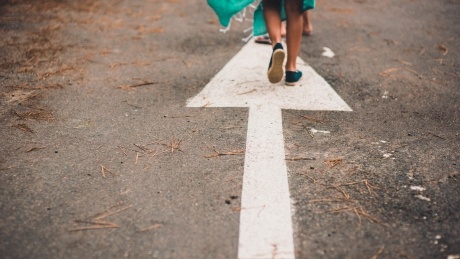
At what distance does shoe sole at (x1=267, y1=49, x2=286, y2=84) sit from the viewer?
9.11 feet

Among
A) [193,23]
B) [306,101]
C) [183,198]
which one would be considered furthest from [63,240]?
[193,23]

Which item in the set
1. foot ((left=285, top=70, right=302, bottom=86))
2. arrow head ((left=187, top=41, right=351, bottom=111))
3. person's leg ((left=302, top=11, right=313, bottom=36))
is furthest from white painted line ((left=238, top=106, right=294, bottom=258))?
person's leg ((left=302, top=11, right=313, bottom=36))

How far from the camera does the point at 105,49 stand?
3.77m

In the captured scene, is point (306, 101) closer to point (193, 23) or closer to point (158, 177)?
point (158, 177)

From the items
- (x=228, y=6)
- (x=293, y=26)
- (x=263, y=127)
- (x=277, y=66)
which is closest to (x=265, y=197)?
(x=263, y=127)

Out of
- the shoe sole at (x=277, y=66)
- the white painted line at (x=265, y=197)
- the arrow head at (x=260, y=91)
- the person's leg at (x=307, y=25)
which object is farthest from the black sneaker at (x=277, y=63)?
the person's leg at (x=307, y=25)

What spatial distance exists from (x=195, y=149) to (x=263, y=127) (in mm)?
486

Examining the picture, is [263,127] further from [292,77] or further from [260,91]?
[292,77]

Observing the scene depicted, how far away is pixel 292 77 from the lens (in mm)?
3094

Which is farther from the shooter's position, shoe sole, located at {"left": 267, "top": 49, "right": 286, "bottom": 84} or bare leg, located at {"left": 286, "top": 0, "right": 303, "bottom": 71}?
bare leg, located at {"left": 286, "top": 0, "right": 303, "bottom": 71}

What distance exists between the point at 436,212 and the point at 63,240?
161 cm

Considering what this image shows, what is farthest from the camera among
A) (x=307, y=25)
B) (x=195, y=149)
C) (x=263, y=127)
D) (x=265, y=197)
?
(x=307, y=25)

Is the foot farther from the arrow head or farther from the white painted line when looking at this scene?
the white painted line

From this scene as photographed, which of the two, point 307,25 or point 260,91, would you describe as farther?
point 307,25
